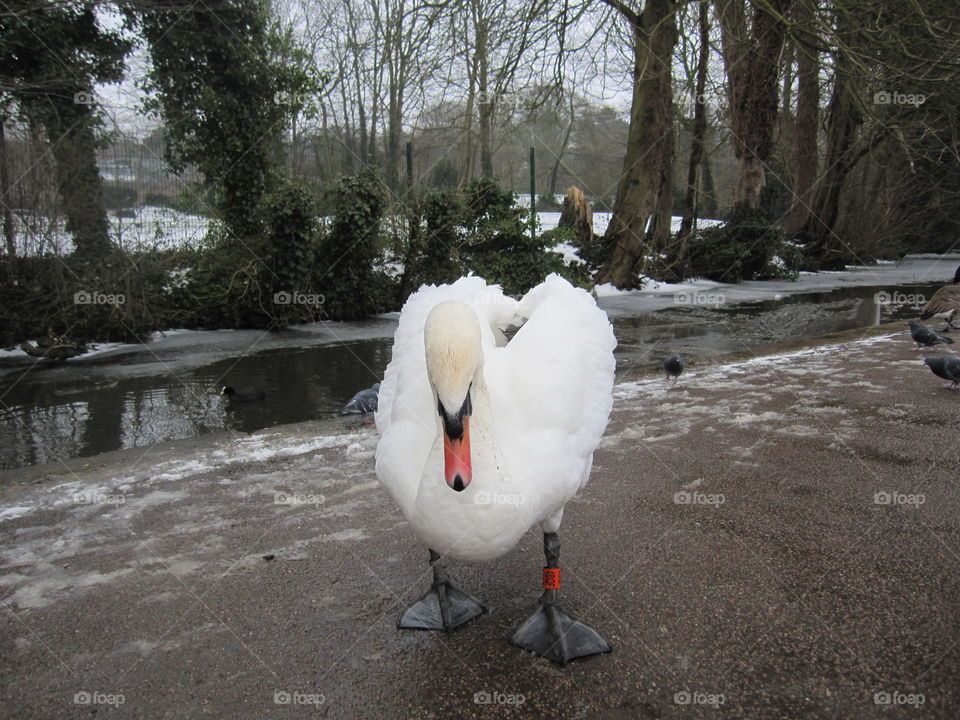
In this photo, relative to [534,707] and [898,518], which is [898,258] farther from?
[534,707]

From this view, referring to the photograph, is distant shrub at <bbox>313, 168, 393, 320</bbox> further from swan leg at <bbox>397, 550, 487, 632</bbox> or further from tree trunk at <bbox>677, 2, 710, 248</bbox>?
swan leg at <bbox>397, 550, 487, 632</bbox>

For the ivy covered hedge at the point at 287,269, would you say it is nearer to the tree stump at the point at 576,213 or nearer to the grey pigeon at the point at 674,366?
the grey pigeon at the point at 674,366

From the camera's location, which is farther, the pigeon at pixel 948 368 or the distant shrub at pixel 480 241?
the distant shrub at pixel 480 241

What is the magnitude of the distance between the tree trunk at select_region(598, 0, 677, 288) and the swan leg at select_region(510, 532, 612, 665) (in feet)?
37.5

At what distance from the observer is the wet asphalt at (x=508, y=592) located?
239 cm

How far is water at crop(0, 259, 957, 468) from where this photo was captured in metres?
6.22

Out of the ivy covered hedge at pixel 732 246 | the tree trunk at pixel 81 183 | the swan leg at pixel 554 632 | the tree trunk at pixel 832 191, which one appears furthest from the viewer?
the tree trunk at pixel 832 191

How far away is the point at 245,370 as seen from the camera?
8570 millimetres

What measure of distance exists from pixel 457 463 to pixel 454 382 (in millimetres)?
261

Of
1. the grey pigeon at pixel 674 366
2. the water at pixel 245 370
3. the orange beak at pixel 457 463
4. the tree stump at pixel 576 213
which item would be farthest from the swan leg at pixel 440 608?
the tree stump at pixel 576 213

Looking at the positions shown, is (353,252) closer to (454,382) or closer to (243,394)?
(243,394)

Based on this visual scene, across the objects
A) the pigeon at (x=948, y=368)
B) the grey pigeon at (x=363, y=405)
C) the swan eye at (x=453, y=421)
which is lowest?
the grey pigeon at (x=363, y=405)

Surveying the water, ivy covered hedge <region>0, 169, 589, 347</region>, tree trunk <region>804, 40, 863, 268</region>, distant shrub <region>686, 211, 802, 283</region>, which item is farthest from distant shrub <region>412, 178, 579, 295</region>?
tree trunk <region>804, 40, 863, 268</region>

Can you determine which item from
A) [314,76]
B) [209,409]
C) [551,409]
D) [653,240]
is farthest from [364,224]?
[551,409]
